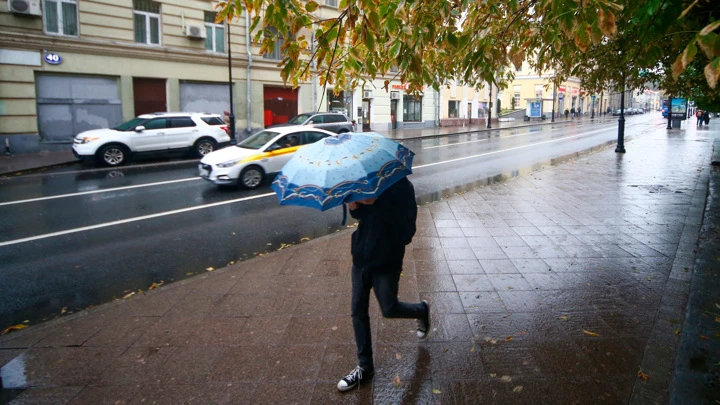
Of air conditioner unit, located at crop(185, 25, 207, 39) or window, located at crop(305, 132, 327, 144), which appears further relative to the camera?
air conditioner unit, located at crop(185, 25, 207, 39)

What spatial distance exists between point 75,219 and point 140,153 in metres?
8.49

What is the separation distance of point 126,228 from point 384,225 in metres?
6.86

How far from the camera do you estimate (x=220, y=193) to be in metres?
12.1

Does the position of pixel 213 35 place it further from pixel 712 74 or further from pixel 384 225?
pixel 712 74

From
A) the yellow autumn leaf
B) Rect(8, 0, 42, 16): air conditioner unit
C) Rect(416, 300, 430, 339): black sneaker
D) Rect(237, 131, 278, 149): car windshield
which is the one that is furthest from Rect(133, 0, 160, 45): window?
the yellow autumn leaf

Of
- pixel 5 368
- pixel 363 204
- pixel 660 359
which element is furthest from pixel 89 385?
pixel 660 359

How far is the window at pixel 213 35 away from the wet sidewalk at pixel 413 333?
20.4 metres

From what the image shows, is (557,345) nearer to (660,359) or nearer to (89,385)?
(660,359)

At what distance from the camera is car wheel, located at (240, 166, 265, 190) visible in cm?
1243

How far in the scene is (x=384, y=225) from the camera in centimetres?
345

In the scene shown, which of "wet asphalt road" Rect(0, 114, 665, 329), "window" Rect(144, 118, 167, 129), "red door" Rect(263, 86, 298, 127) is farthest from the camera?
"red door" Rect(263, 86, 298, 127)

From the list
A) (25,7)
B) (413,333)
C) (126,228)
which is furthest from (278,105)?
(413,333)

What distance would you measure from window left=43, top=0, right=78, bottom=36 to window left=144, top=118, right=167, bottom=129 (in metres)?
6.13

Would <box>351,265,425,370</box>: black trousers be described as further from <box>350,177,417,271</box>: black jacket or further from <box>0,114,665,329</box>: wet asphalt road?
<box>0,114,665,329</box>: wet asphalt road
